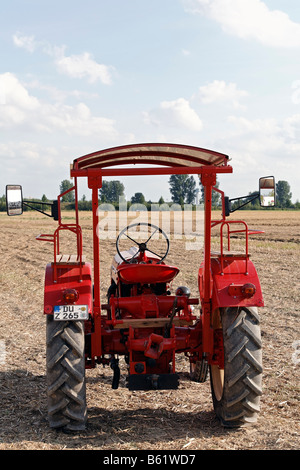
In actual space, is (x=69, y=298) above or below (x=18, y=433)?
above

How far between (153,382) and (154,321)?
0.62 meters

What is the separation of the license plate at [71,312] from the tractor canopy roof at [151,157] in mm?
1242


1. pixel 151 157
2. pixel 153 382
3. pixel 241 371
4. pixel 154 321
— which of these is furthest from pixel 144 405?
pixel 151 157

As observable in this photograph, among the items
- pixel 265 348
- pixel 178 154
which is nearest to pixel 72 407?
pixel 178 154

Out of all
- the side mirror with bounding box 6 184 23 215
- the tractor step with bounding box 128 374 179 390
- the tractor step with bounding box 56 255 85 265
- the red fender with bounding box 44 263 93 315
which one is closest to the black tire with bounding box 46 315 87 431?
the red fender with bounding box 44 263 93 315

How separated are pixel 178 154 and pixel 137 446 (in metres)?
2.77

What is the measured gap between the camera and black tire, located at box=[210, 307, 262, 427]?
187 inches

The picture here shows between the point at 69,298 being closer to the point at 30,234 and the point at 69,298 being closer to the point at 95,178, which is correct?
the point at 95,178

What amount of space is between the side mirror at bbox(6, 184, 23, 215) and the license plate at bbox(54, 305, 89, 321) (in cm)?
92

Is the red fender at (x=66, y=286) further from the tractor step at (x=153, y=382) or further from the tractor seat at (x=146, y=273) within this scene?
the tractor step at (x=153, y=382)

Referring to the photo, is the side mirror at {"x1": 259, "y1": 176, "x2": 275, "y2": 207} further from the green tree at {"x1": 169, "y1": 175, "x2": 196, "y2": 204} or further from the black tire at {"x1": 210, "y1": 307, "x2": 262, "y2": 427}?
the green tree at {"x1": 169, "y1": 175, "x2": 196, "y2": 204}

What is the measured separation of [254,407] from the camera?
15.7 ft

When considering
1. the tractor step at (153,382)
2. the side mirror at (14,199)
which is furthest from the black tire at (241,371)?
the side mirror at (14,199)

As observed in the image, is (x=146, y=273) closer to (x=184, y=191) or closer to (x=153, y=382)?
(x=153, y=382)
